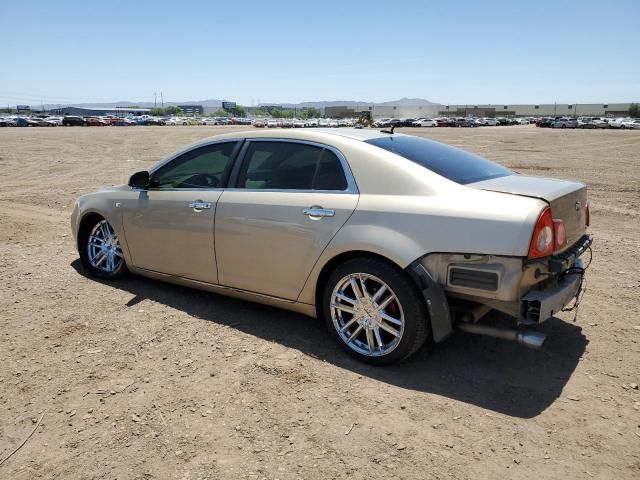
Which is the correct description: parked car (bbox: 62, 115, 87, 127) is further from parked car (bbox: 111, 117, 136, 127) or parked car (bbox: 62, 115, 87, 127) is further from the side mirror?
the side mirror

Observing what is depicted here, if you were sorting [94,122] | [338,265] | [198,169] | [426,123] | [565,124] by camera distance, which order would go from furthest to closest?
[426,123] < [94,122] < [565,124] < [198,169] < [338,265]

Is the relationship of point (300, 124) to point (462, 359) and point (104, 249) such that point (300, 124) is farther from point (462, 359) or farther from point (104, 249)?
point (462, 359)

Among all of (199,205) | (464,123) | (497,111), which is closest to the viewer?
(199,205)

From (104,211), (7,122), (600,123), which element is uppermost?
(7,122)

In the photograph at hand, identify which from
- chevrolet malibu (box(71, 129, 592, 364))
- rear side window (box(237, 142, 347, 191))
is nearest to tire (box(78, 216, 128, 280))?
chevrolet malibu (box(71, 129, 592, 364))

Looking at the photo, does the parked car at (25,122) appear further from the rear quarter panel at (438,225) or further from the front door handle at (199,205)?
the rear quarter panel at (438,225)

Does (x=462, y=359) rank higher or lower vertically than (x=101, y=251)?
lower

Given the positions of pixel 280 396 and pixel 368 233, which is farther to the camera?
pixel 368 233

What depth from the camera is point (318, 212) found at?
12.1 ft

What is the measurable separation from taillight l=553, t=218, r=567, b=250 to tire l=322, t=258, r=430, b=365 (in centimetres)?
89

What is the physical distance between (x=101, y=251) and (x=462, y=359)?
148 inches

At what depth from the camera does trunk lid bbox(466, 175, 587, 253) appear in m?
3.29

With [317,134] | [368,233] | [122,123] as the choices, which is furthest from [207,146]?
[122,123]

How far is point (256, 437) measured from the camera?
9.39 ft
